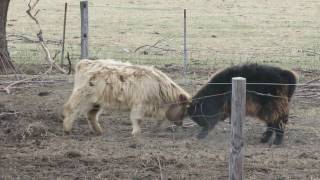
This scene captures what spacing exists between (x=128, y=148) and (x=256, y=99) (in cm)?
186

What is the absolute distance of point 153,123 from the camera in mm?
10148

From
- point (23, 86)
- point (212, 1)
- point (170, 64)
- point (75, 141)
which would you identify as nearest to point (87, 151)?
point (75, 141)

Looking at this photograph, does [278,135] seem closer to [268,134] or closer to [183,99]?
[268,134]

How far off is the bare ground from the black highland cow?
0.77ft

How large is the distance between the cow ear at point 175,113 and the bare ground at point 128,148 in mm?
213

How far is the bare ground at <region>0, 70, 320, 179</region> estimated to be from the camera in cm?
730

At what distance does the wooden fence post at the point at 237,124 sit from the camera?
5.85m

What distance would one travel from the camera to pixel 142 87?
9258 millimetres

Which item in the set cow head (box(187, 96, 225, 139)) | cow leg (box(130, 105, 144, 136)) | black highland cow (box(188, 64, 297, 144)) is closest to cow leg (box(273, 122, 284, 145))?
black highland cow (box(188, 64, 297, 144))

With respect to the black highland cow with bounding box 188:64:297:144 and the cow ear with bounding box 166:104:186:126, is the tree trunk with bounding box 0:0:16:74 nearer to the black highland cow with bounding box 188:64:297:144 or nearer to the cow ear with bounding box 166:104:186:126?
the cow ear with bounding box 166:104:186:126

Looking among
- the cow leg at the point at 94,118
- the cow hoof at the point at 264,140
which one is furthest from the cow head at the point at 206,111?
the cow leg at the point at 94,118

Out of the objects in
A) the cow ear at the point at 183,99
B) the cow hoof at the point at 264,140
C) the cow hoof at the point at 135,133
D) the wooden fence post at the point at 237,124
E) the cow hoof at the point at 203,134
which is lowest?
the cow hoof at the point at 264,140

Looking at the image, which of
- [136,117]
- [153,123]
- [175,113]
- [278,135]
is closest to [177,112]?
[175,113]

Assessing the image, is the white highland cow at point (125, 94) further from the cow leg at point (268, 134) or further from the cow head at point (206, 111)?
the cow leg at point (268, 134)
